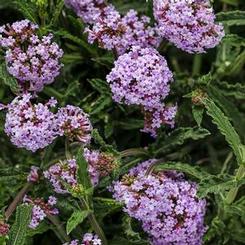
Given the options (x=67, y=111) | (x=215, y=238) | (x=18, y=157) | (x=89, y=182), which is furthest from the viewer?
(x=18, y=157)

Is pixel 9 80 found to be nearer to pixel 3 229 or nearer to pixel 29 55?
pixel 29 55

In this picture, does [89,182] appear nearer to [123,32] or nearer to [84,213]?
[84,213]

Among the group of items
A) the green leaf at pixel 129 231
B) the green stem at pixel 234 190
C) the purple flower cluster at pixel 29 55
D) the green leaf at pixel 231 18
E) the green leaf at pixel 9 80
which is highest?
the green leaf at pixel 231 18

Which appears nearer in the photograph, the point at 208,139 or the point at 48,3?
the point at 48,3

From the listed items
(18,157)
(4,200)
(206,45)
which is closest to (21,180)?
(4,200)

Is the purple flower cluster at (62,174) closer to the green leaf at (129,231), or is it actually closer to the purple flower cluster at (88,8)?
the green leaf at (129,231)

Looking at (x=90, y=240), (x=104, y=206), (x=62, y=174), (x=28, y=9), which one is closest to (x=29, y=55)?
(x=28, y=9)

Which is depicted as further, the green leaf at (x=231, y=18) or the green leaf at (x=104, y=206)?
the green leaf at (x=231, y=18)

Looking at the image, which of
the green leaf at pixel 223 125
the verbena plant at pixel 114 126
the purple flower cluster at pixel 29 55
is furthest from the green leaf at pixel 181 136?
the purple flower cluster at pixel 29 55
